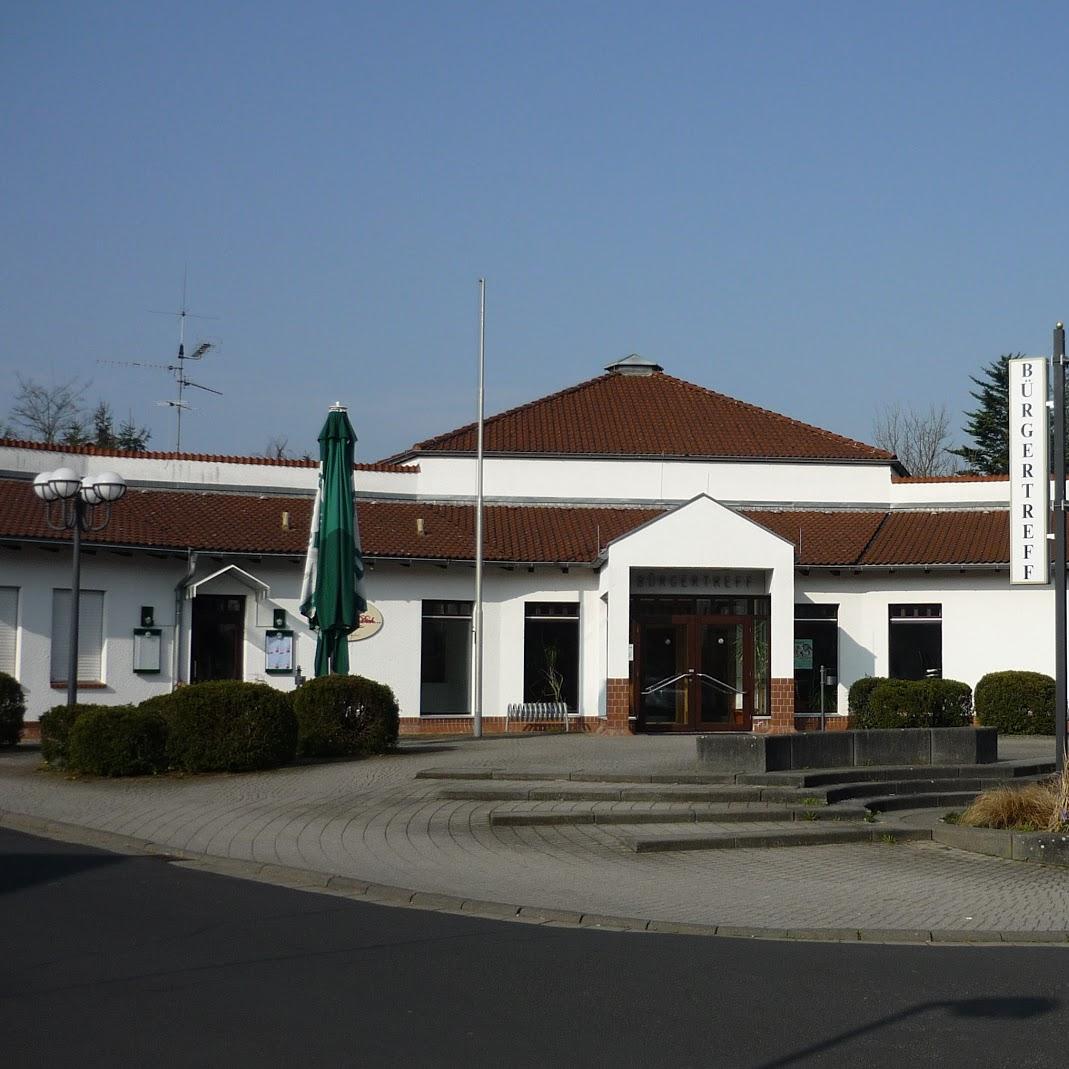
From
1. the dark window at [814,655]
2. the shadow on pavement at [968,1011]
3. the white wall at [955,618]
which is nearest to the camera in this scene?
the shadow on pavement at [968,1011]

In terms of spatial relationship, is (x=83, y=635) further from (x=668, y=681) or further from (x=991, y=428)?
(x=991, y=428)

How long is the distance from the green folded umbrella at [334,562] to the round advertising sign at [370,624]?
635 cm

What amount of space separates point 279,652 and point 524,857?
1696 cm

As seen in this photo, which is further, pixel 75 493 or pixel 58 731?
pixel 75 493

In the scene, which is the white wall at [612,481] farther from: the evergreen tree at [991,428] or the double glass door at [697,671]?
the evergreen tree at [991,428]

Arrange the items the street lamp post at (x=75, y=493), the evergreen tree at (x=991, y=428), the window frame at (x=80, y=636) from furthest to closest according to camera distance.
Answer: the evergreen tree at (x=991, y=428), the window frame at (x=80, y=636), the street lamp post at (x=75, y=493)

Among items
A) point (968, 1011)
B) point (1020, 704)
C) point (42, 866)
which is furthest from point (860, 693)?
point (968, 1011)

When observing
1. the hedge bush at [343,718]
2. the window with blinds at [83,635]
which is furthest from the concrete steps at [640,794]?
the window with blinds at [83,635]

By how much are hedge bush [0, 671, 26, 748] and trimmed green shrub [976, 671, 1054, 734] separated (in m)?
17.6

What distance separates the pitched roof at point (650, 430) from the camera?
34344 millimetres

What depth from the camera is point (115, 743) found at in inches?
745

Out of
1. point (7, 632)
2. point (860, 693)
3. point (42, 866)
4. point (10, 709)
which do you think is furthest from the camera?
point (860, 693)

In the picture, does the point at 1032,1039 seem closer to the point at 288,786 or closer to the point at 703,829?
the point at 703,829

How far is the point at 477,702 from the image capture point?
28.2 meters
